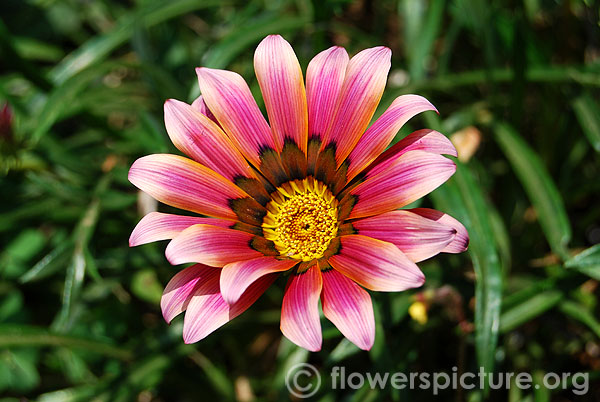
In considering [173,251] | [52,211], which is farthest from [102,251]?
[173,251]

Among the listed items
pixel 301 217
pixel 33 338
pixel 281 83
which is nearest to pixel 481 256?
pixel 301 217

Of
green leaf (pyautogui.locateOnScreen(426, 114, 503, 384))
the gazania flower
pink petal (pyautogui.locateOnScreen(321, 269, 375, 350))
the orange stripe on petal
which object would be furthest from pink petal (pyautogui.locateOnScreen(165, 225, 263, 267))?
green leaf (pyautogui.locateOnScreen(426, 114, 503, 384))

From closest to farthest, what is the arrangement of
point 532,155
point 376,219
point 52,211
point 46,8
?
1. point 376,219
2. point 532,155
3. point 52,211
4. point 46,8

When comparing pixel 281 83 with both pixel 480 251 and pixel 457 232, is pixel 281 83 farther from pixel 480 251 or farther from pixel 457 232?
pixel 480 251

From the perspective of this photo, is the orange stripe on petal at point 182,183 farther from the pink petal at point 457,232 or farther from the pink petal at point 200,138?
the pink petal at point 457,232

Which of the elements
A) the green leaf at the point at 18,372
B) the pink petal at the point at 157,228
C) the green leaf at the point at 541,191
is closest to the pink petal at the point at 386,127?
the pink petal at the point at 157,228

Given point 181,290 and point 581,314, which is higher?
point 581,314

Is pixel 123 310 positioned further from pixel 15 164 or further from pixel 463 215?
pixel 463 215
